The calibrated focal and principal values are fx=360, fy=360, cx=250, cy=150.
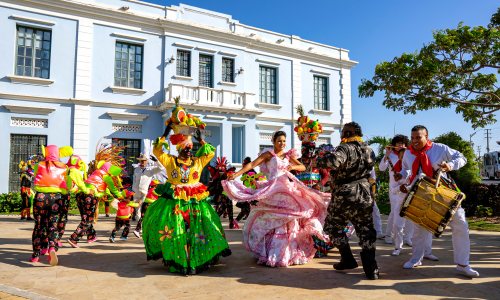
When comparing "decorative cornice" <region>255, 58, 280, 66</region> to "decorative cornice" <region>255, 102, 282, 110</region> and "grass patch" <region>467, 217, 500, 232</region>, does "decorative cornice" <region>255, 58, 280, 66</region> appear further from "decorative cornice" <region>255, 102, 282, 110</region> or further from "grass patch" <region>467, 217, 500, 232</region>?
"grass patch" <region>467, 217, 500, 232</region>

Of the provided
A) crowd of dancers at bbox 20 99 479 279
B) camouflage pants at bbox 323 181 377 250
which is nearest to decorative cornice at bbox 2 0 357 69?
crowd of dancers at bbox 20 99 479 279

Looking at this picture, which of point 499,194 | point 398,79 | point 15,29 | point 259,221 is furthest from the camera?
point 15,29

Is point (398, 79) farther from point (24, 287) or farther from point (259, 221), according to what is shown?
point (24, 287)

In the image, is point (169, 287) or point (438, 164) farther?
point (438, 164)

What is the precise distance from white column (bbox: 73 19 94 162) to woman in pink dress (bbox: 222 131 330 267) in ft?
Answer: 41.9

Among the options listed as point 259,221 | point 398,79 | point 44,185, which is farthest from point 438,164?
point 398,79

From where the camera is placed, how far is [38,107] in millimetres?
15172

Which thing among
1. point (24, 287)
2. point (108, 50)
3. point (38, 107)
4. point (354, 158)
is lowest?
point (24, 287)

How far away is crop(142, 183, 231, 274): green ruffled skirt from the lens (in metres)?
4.75

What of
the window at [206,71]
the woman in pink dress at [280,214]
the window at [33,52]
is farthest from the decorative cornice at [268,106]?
the woman in pink dress at [280,214]

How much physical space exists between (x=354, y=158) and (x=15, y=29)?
15974mm

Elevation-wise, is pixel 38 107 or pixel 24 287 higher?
pixel 38 107

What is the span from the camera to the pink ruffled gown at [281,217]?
16.7 feet

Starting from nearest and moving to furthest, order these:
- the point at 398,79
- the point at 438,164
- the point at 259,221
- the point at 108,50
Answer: the point at 438,164 → the point at 259,221 → the point at 398,79 → the point at 108,50
